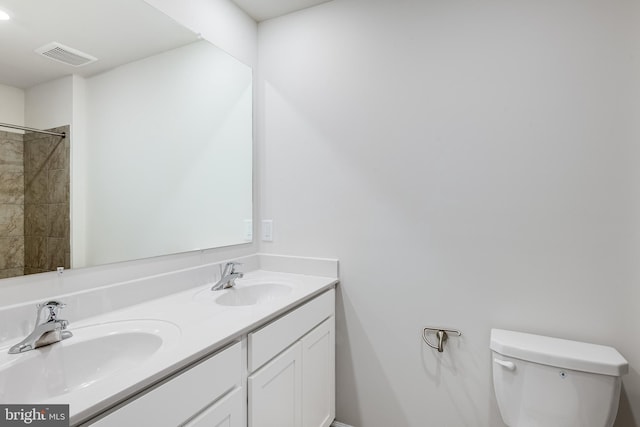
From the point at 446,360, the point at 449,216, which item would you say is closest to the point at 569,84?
the point at 449,216

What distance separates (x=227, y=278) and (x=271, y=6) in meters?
1.60

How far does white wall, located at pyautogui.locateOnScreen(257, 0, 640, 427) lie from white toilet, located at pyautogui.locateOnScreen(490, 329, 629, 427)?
15 cm

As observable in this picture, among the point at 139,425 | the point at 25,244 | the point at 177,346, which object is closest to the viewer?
the point at 139,425

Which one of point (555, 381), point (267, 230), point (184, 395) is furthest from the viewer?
point (267, 230)

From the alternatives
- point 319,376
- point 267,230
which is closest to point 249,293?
point 267,230

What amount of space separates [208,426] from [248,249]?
1121 mm

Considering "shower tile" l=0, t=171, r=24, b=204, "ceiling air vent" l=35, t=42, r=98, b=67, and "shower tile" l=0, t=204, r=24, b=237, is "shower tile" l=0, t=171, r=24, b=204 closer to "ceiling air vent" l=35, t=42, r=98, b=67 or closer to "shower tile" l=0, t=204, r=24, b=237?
"shower tile" l=0, t=204, r=24, b=237

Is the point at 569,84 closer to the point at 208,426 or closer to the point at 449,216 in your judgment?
the point at 449,216

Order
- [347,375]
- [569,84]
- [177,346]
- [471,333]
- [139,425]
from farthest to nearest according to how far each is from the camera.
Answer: [347,375]
[471,333]
[569,84]
[177,346]
[139,425]

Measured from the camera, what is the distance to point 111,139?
126cm

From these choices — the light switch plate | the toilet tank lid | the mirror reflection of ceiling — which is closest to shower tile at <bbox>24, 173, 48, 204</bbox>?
the mirror reflection of ceiling

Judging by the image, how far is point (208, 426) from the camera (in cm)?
92

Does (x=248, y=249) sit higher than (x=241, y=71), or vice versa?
(x=241, y=71)

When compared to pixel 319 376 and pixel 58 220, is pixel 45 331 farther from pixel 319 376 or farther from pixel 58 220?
pixel 319 376
